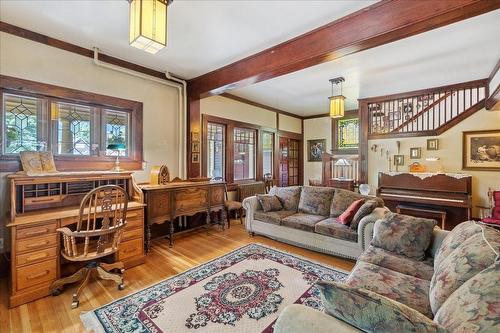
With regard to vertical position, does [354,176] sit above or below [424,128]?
below

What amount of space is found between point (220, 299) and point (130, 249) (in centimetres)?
140

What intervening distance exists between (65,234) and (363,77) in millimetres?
4754

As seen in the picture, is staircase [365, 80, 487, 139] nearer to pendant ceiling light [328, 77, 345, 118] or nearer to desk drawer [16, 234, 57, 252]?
pendant ceiling light [328, 77, 345, 118]

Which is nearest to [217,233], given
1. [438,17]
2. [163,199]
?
[163,199]

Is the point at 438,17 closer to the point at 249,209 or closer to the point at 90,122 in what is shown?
the point at 249,209

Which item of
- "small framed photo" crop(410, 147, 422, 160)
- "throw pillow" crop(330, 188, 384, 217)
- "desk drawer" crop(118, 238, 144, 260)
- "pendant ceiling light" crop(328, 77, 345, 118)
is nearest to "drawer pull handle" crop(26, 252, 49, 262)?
"desk drawer" crop(118, 238, 144, 260)

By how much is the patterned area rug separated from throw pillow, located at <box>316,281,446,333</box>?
110cm

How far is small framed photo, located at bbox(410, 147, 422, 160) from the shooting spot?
482cm

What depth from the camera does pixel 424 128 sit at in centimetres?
490

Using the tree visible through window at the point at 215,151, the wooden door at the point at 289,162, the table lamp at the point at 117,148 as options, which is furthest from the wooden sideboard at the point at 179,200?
the wooden door at the point at 289,162

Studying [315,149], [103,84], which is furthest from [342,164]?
[103,84]

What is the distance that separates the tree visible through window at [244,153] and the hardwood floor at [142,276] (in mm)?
1715

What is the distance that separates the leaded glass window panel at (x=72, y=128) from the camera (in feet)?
10.3

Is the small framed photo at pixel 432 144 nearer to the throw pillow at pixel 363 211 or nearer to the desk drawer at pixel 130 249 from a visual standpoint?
the throw pillow at pixel 363 211
